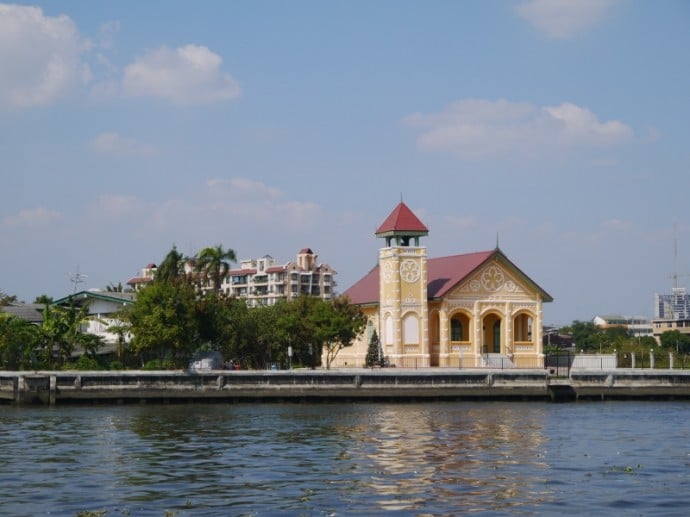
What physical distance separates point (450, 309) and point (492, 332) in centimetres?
458

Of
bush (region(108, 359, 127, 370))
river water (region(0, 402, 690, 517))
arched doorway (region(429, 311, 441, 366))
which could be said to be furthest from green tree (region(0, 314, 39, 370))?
arched doorway (region(429, 311, 441, 366))

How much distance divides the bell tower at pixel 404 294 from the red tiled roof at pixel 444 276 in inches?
82.2

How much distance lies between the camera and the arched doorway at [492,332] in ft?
277

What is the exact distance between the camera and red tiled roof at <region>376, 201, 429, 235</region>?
8194 cm

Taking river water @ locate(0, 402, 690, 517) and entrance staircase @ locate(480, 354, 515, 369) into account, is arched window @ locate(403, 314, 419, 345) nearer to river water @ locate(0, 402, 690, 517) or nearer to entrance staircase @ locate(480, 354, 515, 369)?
entrance staircase @ locate(480, 354, 515, 369)

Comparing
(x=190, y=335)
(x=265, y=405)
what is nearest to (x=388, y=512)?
(x=265, y=405)

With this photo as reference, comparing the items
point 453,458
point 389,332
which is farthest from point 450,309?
point 453,458

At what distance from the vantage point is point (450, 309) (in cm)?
8262

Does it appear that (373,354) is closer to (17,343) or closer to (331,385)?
(331,385)

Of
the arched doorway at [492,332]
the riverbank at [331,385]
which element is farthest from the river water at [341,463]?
the arched doorway at [492,332]

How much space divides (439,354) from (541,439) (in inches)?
1490

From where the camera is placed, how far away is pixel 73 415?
5575 cm

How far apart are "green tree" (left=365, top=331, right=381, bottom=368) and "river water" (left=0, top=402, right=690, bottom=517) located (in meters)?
22.6

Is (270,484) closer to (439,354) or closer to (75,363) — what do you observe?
(75,363)
